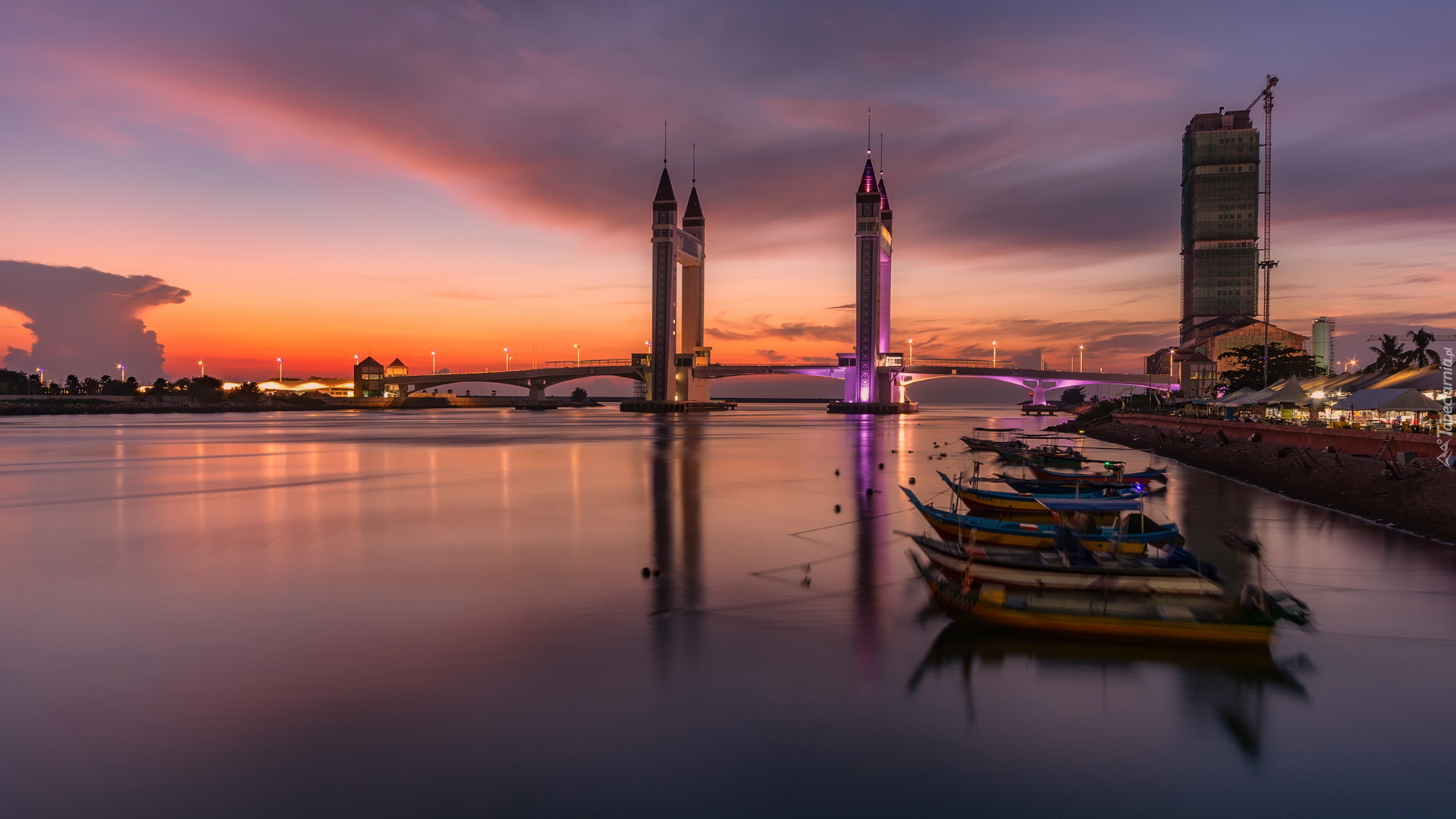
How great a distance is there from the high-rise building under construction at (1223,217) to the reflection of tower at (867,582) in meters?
164

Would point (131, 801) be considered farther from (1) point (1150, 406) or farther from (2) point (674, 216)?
(2) point (674, 216)

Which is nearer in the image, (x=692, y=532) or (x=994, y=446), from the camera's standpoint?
(x=692, y=532)

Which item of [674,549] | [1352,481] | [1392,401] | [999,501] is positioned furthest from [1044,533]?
[1392,401]

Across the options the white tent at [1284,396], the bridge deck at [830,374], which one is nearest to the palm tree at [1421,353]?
the white tent at [1284,396]

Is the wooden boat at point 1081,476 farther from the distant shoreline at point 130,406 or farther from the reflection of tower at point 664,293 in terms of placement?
the distant shoreline at point 130,406

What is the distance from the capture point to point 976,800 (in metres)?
6.62

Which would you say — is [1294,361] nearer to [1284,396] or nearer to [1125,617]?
[1284,396]

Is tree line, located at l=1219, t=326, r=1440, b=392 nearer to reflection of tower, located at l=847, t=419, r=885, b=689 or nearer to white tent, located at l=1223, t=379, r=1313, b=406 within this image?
white tent, located at l=1223, t=379, r=1313, b=406

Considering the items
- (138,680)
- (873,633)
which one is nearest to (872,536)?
(873,633)

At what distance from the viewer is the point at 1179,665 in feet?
29.8

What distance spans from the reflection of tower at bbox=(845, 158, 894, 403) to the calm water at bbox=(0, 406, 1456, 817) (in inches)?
4352

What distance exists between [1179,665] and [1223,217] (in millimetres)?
187880

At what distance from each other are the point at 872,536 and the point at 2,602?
1563 cm

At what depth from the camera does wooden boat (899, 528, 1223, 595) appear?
9.62 meters
